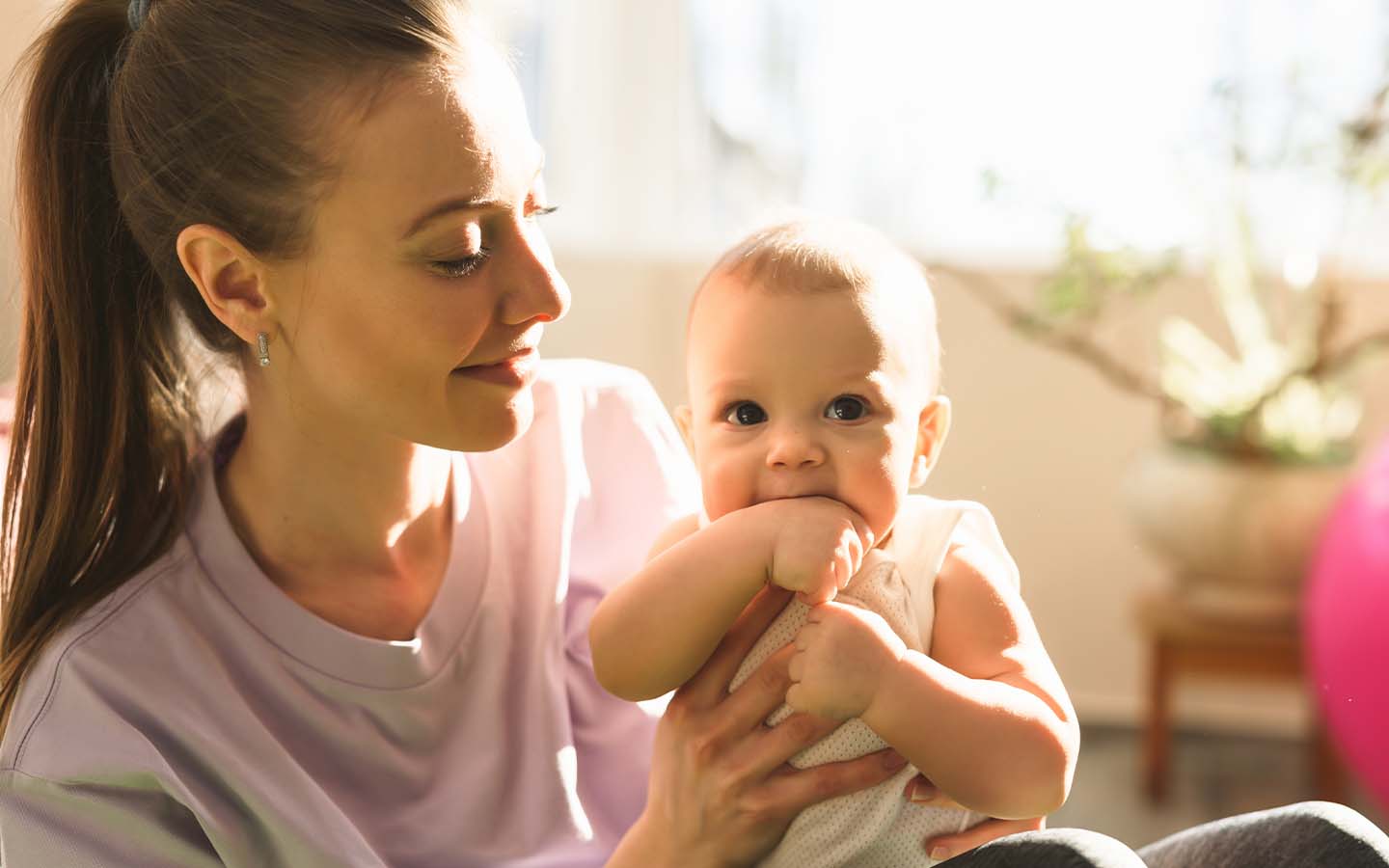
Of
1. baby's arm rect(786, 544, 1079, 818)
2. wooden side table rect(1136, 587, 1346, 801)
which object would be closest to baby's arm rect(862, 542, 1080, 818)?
baby's arm rect(786, 544, 1079, 818)

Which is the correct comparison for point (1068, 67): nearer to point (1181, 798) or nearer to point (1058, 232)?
point (1058, 232)

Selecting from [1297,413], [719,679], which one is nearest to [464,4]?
[719,679]

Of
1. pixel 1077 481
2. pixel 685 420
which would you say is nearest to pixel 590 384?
pixel 685 420

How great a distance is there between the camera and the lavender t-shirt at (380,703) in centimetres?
116

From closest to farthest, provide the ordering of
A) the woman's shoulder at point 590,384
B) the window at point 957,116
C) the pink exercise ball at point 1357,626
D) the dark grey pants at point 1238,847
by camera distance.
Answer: the dark grey pants at point 1238,847 < the woman's shoulder at point 590,384 < the pink exercise ball at point 1357,626 < the window at point 957,116

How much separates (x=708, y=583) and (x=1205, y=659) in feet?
7.28

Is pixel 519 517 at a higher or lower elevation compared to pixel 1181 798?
higher

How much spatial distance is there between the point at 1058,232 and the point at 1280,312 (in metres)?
0.49

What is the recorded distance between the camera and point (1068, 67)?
337 centimetres

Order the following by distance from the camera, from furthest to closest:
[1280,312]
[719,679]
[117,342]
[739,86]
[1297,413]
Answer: [739,86], [1280,312], [1297,413], [117,342], [719,679]

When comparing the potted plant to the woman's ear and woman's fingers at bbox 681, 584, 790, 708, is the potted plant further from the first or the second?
woman's fingers at bbox 681, 584, 790, 708

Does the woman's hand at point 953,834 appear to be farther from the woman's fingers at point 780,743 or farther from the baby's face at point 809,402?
the baby's face at point 809,402

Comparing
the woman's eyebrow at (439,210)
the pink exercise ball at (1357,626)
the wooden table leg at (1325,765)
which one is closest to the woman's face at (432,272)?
the woman's eyebrow at (439,210)

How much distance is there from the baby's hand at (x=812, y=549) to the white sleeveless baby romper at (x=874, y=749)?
0.16 ft
